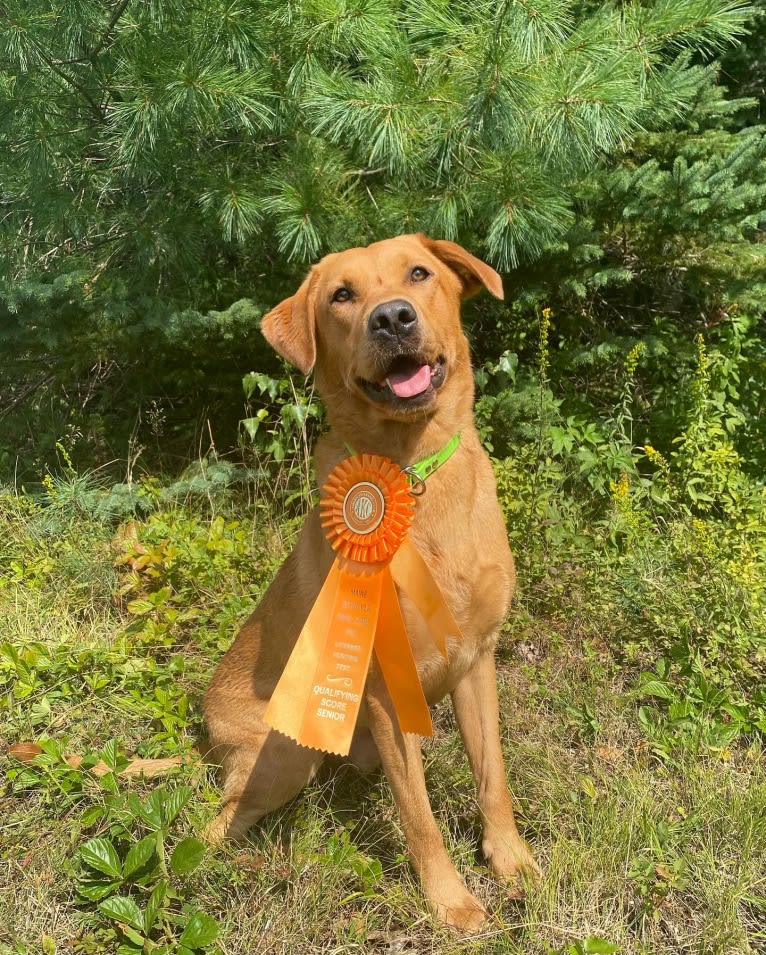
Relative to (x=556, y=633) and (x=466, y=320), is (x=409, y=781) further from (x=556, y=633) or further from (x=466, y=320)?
(x=466, y=320)

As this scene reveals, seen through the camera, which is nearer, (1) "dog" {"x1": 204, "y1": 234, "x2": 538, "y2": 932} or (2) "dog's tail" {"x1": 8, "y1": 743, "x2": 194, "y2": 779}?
(1) "dog" {"x1": 204, "y1": 234, "x2": 538, "y2": 932}

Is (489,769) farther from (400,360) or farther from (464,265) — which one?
(464,265)

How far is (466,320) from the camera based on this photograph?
4918 millimetres

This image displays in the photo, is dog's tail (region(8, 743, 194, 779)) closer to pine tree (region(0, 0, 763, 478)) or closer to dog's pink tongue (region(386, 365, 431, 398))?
dog's pink tongue (region(386, 365, 431, 398))

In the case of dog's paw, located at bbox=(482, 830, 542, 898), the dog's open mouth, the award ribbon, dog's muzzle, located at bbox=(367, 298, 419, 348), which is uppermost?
dog's muzzle, located at bbox=(367, 298, 419, 348)

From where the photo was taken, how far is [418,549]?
2578mm

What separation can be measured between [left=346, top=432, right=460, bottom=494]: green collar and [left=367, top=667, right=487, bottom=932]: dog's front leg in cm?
62

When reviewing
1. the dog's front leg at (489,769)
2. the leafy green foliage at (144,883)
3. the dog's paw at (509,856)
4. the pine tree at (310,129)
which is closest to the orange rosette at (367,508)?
the dog's front leg at (489,769)

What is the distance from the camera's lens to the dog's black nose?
251 centimetres

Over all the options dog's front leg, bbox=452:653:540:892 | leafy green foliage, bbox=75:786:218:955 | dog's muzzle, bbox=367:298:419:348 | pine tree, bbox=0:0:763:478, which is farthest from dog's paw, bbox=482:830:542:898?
pine tree, bbox=0:0:763:478

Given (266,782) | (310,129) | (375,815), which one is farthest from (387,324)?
(310,129)

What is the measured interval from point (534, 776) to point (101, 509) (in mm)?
2879

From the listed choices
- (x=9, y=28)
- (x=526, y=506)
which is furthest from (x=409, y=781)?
(x=9, y=28)

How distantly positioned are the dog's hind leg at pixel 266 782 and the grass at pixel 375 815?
0.08 metres
